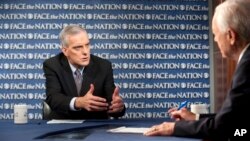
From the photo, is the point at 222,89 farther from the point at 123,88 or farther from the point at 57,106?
the point at 57,106

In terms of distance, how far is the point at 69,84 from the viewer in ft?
11.4

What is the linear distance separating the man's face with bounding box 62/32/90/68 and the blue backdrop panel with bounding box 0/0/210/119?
1.44m

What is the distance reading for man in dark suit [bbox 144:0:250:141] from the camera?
163 cm

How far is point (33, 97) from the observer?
197 inches

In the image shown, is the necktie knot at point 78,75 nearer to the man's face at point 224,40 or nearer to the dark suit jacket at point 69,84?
the dark suit jacket at point 69,84

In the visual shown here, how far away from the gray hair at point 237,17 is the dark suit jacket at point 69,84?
1.70 meters

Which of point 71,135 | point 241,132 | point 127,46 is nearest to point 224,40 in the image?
point 241,132

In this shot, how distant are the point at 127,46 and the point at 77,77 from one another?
Result: 1.60 metres

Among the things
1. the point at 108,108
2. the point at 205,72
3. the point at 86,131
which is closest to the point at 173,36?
the point at 205,72

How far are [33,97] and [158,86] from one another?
1.50 meters

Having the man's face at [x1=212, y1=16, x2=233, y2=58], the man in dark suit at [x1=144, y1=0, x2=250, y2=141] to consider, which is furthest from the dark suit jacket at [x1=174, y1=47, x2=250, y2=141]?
the man's face at [x1=212, y1=16, x2=233, y2=58]

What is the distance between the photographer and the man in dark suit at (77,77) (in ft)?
11.1

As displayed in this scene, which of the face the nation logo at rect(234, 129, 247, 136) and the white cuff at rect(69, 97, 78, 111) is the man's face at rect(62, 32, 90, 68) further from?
the face the nation logo at rect(234, 129, 247, 136)

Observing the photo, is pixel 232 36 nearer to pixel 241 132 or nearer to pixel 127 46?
pixel 241 132
